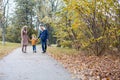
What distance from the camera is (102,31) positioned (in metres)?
16.3

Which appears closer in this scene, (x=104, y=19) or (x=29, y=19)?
(x=104, y=19)

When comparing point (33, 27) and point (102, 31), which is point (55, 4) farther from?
point (102, 31)

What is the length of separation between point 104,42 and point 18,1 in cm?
3927

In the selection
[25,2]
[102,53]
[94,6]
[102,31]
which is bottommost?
[102,53]

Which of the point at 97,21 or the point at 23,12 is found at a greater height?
the point at 23,12

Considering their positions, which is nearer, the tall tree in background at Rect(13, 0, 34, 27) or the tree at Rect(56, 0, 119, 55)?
the tree at Rect(56, 0, 119, 55)

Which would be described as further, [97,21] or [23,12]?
[23,12]

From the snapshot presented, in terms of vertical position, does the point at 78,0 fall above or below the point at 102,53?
above

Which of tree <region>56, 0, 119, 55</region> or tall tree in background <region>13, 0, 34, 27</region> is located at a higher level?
tall tree in background <region>13, 0, 34, 27</region>

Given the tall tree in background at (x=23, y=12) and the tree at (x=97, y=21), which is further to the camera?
the tall tree in background at (x=23, y=12)

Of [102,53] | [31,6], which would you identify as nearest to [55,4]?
[31,6]

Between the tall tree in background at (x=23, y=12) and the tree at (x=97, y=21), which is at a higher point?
the tall tree in background at (x=23, y=12)

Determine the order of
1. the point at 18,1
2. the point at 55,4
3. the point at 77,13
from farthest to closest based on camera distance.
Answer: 1. the point at 18,1
2. the point at 55,4
3. the point at 77,13

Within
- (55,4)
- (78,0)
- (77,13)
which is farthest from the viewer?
(55,4)
